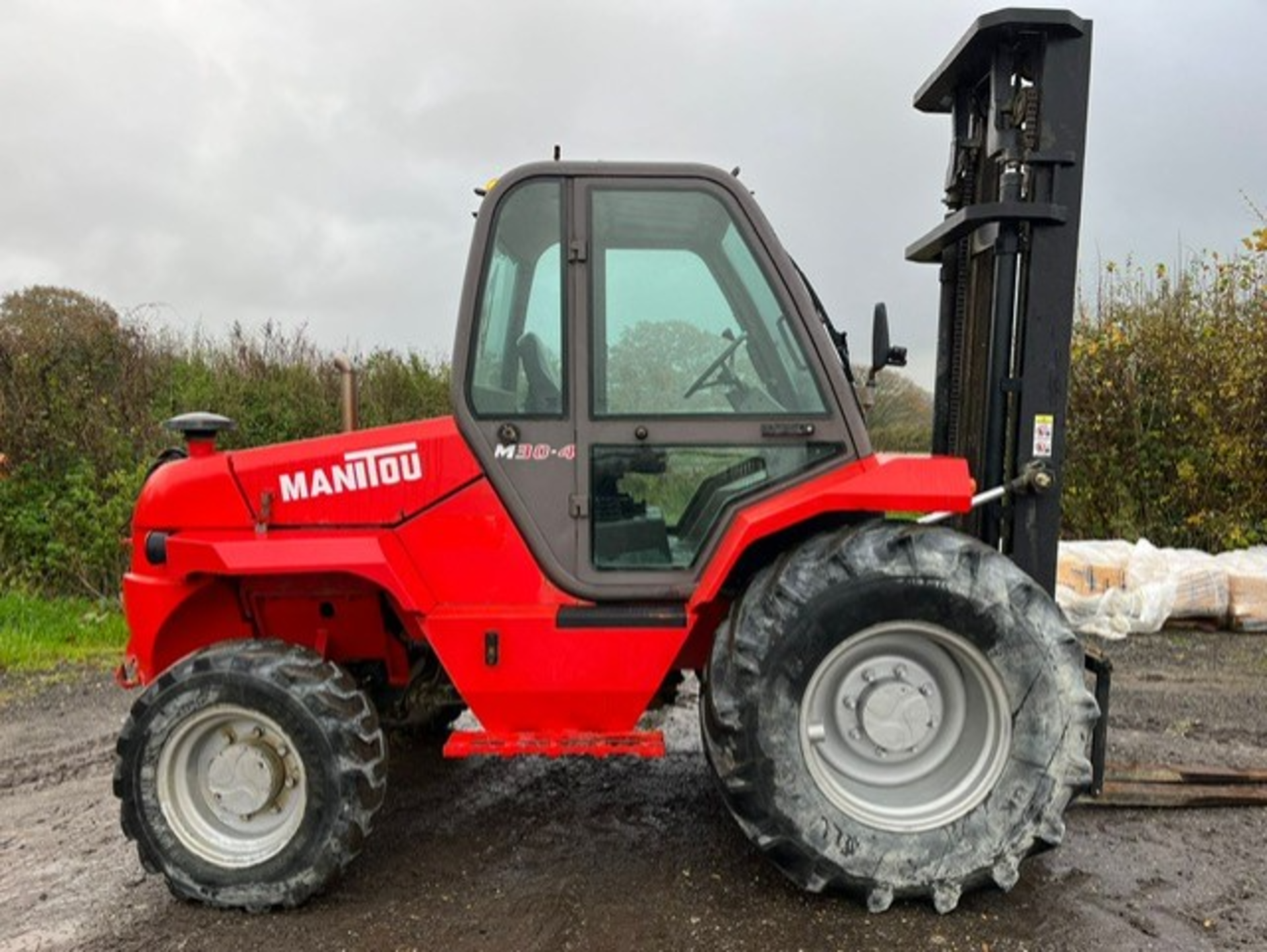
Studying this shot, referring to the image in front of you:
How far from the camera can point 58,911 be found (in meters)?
3.37

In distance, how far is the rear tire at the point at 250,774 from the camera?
3.30 meters

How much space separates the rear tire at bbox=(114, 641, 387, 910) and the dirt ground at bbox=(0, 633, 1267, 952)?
16 cm

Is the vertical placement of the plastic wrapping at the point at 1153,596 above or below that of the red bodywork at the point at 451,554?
below

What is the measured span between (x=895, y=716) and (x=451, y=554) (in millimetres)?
1640

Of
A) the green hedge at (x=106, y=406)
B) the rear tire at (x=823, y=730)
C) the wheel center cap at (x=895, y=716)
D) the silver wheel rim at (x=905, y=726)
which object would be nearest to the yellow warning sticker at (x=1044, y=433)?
the rear tire at (x=823, y=730)

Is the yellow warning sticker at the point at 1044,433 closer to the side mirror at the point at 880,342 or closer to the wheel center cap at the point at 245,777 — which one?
the side mirror at the point at 880,342

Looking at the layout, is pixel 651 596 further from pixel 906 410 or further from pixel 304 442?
pixel 906 410

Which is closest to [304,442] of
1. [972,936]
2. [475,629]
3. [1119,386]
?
[475,629]

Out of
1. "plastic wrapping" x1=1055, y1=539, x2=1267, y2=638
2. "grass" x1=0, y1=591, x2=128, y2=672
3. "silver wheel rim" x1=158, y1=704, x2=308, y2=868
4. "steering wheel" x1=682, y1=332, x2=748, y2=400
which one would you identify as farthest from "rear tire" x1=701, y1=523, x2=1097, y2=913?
"grass" x1=0, y1=591, x2=128, y2=672

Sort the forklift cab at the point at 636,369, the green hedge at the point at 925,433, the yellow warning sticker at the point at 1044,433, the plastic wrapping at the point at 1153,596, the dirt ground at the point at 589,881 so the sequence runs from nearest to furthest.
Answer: the dirt ground at the point at 589,881 → the forklift cab at the point at 636,369 → the yellow warning sticker at the point at 1044,433 → the plastic wrapping at the point at 1153,596 → the green hedge at the point at 925,433

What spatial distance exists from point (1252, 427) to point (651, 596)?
7.47 meters

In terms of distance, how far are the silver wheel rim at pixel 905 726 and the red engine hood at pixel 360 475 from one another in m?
1.47

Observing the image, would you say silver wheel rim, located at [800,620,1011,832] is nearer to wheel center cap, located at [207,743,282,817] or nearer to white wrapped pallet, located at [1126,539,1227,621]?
wheel center cap, located at [207,743,282,817]

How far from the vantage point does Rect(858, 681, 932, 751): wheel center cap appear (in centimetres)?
333
